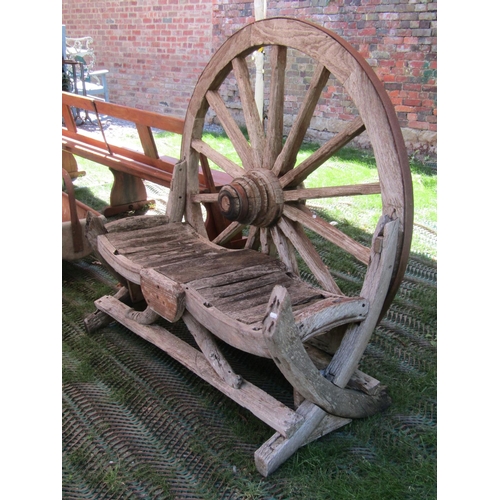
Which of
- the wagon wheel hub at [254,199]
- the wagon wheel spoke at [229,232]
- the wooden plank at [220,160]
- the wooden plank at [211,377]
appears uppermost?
the wooden plank at [220,160]

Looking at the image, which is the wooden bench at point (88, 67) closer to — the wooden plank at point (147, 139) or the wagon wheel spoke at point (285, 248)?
the wooden plank at point (147, 139)

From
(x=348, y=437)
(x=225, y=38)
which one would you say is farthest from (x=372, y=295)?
(x=225, y=38)

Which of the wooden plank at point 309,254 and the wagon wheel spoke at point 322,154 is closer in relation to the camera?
the wagon wheel spoke at point 322,154

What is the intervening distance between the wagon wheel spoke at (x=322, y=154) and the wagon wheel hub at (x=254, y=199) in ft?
0.20

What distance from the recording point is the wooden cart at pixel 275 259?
79.4 inches

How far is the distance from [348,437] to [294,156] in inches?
49.1

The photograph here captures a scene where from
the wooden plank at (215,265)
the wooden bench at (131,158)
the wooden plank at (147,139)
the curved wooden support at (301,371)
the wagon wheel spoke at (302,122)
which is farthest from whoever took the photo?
the wooden plank at (147,139)

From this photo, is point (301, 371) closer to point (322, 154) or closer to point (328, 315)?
point (328, 315)

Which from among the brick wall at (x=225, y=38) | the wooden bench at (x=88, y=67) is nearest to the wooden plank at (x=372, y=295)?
the brick wall at (x=225, y=38)

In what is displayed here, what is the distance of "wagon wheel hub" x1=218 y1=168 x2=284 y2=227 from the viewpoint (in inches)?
101

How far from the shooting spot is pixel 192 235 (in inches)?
119

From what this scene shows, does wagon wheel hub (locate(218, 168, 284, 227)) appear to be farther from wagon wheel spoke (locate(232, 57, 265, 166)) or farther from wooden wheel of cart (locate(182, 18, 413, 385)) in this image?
wagon wheel spoke (locate(232, 57, 265, 166))

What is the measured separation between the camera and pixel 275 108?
260 cm

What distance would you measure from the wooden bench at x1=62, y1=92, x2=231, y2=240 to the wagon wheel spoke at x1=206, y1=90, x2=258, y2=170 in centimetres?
40
